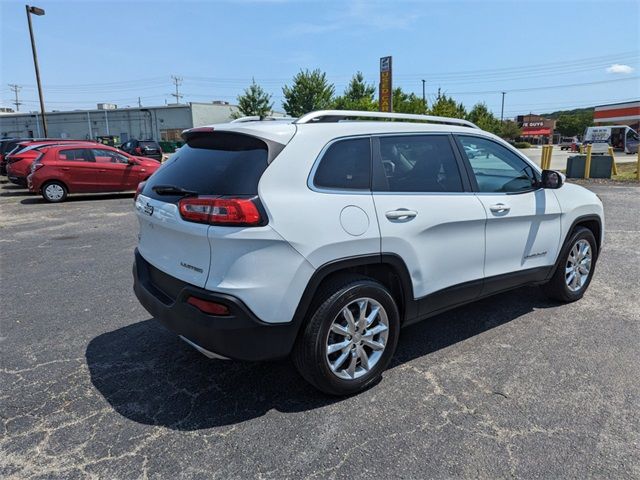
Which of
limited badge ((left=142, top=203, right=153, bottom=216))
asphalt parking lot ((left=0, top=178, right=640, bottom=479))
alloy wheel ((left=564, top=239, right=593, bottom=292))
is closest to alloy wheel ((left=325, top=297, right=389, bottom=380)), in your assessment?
asphalt parking lot ((left=0, top=178, right=640, bottom=479))

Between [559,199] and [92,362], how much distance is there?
4.29 metres

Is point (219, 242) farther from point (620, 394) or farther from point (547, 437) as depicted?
point (620, 394)

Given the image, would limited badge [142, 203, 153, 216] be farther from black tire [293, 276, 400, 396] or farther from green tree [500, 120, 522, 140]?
green tree [500, 120, 522, 140]

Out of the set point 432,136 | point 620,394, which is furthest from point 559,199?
point 620,394

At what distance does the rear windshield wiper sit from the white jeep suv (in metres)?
0.01

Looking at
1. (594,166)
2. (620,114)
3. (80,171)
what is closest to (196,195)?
(80,171)

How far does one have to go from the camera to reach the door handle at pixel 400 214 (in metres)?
3.04

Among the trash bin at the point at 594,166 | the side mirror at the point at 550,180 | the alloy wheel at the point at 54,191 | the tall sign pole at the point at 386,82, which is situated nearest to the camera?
the side mirror at the point at 550,180

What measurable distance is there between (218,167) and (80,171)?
40.6 ft

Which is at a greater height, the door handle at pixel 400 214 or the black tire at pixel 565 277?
the door handle at pixel 400 214

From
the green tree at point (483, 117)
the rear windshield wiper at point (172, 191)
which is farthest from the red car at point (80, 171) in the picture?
the green tree at point (483, 117)

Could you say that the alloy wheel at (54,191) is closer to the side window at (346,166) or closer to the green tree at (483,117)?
the side window at (346,166)

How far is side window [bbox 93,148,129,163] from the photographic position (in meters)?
13.7

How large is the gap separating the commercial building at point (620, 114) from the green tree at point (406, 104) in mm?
24495
